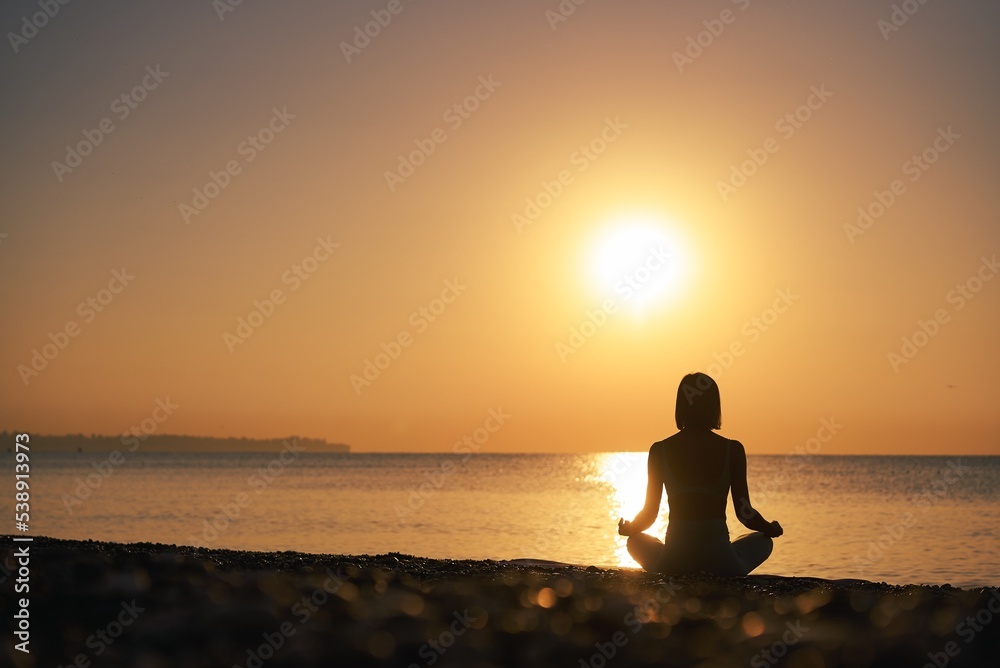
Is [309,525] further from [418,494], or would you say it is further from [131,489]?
[131,489]

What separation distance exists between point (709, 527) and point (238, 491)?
53949 millimetres

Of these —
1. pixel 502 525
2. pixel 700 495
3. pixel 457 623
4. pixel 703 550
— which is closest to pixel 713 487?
pixel 700 495

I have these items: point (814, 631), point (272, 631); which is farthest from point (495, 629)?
point (814, 631)

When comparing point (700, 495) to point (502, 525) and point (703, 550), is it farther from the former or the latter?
point (502, 525)

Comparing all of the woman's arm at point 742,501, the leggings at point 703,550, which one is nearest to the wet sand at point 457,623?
the leggings at point 703,550

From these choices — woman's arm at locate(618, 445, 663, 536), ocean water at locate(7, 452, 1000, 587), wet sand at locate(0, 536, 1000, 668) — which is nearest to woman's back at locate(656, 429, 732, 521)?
woman's arm at locate(618, 445, 663, 536)

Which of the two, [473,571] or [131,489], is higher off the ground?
[131,489]

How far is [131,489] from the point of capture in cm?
6028

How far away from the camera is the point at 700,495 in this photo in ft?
28.3

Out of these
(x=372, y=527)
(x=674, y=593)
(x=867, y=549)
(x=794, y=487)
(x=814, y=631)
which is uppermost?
(x=794, y=487)

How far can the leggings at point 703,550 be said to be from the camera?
8.42 meters

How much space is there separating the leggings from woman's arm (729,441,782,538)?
5.7 inches

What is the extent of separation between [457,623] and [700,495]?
4.17 m

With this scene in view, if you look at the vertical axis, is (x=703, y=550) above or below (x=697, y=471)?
below
